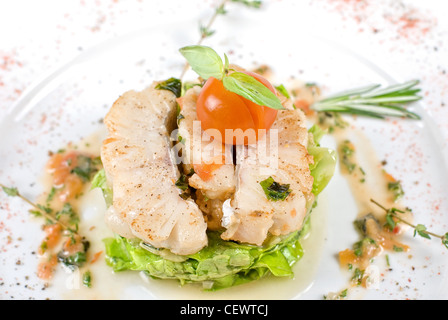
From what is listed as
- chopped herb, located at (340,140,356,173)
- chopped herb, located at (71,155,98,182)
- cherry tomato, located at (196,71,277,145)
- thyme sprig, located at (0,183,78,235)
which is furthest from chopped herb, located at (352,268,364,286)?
chopped herb, located at (71,155,98,182)

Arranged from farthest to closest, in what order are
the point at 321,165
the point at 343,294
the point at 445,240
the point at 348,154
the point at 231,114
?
the point at 348,154, the point at 321,165, the point at 343,294, the point at 445,240, the point at 231,114

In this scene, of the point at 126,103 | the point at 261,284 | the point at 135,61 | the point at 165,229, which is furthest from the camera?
the point at 135,61

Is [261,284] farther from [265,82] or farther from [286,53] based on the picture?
[286,53]

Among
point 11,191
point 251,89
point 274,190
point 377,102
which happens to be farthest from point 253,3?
point 11,191

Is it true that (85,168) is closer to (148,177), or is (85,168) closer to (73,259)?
(73,259)

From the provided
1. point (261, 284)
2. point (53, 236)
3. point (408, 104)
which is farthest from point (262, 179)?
point (408, 104)

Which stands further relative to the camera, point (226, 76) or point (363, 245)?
point (363, 245)
